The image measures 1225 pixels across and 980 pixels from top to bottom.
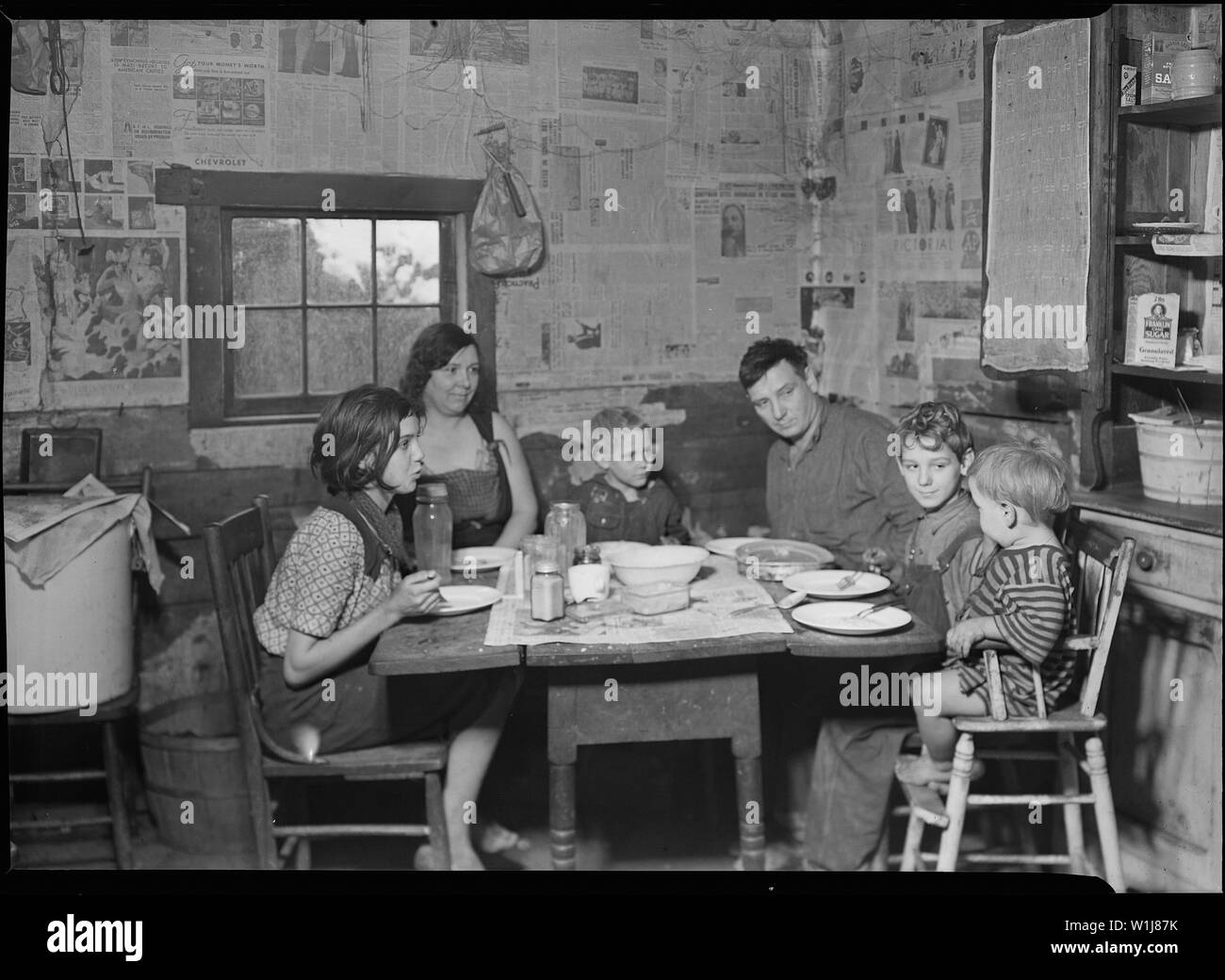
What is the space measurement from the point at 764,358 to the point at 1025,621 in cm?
102

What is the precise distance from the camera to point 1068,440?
3.00m

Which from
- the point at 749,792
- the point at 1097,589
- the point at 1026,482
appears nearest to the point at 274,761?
the point at 749,792

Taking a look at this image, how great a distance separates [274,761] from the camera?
2586 mm

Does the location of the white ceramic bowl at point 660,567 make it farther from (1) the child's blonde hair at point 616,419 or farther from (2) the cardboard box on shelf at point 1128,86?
(2) the cardboard box on shelf at point 1128,86

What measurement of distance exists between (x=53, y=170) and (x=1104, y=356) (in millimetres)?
2458

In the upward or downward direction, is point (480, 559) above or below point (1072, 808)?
above

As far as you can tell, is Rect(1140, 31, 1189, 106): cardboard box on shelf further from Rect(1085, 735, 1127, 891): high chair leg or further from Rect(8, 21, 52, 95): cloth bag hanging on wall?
Rect(8, 21, 52, 95): cloth bag hanging on wall

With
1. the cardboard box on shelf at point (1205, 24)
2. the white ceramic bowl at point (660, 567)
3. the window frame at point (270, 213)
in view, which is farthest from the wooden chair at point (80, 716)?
the cardboard box on shelf at point (1205, 24)

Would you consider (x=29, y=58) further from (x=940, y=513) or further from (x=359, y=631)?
(x=940, y=513)

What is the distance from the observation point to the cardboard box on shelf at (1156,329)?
9.18 feet

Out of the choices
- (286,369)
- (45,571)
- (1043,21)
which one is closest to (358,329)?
(286,369)

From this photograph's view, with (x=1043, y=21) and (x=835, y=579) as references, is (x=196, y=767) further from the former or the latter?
(x=1043, y=21)

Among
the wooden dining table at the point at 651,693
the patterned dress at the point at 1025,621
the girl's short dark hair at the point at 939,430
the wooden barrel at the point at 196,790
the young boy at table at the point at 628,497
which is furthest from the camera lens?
the young boy at table at the point at 628,497

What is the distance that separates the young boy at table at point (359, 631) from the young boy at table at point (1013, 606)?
0.97m
